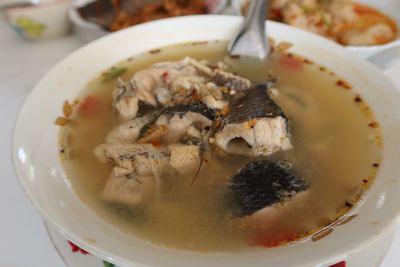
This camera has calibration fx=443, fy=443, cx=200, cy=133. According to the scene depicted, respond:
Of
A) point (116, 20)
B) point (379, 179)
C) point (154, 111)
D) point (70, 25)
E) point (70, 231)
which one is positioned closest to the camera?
point (70, 231)

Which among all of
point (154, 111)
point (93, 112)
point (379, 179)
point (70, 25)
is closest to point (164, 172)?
point (154, 111)

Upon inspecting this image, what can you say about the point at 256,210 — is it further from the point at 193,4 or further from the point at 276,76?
the point at 193,4

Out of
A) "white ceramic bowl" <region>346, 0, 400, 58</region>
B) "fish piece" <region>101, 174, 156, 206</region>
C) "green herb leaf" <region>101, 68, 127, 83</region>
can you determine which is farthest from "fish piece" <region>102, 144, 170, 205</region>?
"white ceramic bowl" <region>346, 0, 400, 58</region>

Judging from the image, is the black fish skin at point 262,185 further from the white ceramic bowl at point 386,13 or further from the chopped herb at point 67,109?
the white ceramic bowl at point 386,13

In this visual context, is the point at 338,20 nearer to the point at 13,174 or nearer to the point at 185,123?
the point at 185,123

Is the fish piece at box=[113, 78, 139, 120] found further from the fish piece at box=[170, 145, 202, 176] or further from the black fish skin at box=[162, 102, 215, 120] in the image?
the fish piece at box=[170, 145, 202, 176]

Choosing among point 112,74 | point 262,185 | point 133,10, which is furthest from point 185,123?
point 133,10

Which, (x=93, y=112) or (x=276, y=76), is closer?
(x=93, y=112)
